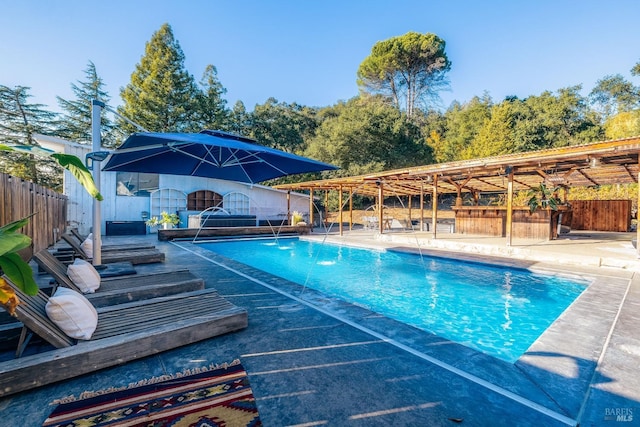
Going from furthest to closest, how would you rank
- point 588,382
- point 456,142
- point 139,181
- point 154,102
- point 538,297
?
point 456,142 → point 154,102 → point 139,181 → point 538,297 → point 588,382

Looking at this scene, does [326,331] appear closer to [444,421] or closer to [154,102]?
[444,421]

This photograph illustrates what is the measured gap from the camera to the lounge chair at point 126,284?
2.90m

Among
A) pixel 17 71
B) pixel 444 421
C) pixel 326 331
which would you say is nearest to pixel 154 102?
pixel 17 71

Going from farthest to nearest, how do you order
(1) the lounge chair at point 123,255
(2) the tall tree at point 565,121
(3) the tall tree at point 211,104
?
(2) the tall tree at point 565,121 < (3) the tall tree at point 211,104 < (1) the lounge chair at point 123,255

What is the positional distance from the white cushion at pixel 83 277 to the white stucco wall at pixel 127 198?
6.75 m

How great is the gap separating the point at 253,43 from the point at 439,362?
1881 centimetres

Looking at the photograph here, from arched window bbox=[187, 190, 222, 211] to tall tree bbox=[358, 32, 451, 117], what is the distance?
21382 mm

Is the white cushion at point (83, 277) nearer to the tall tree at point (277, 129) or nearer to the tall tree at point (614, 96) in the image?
the tall tree at point (277, 129)

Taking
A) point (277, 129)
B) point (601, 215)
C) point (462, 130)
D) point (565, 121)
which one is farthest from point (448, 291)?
point (462, 130)

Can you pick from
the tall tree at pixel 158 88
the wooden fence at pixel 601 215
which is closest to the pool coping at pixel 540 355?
the wooden fence at pixel 601 215

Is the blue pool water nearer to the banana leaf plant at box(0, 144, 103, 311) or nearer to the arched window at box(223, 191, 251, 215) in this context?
the banana leaf plant at box(0, 144, 103, 311)

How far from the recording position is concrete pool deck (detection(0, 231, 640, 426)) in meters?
1.67

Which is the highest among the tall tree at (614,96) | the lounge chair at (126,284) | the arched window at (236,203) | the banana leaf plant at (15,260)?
the tall tree at (614,96)

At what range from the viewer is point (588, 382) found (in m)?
2.00
